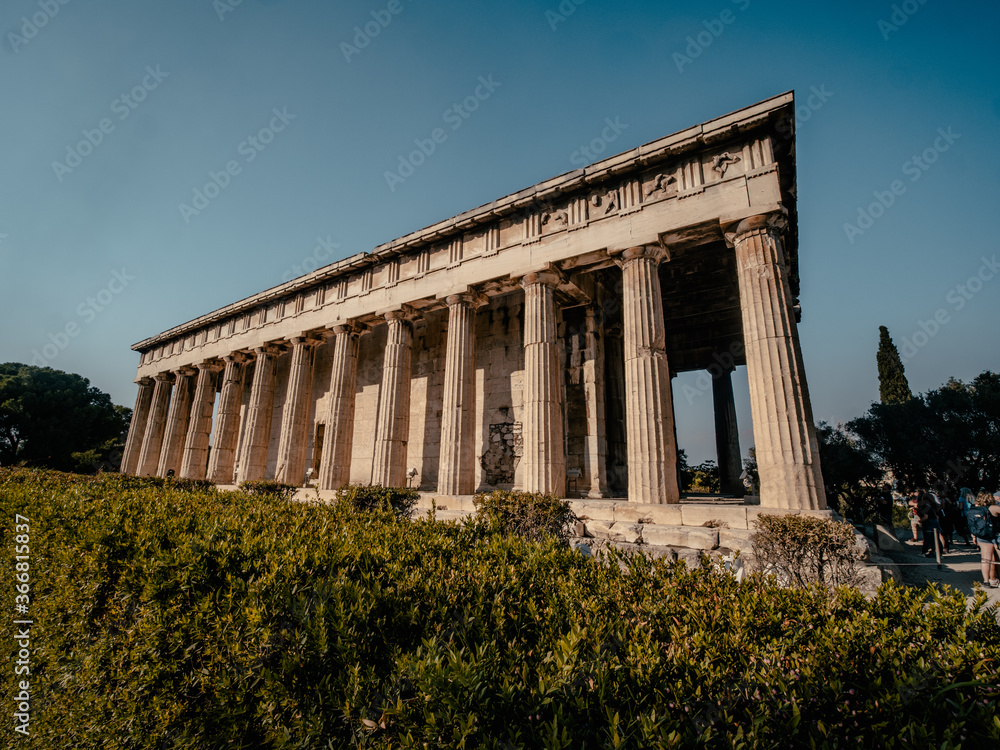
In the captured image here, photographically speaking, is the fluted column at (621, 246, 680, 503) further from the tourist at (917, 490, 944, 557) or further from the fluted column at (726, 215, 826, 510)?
the tourist at (917, 490, 944, 557)

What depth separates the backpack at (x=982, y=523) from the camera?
911 cm

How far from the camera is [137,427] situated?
24.3m

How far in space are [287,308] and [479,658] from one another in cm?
1900

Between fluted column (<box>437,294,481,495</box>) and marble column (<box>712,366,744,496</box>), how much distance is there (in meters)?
10.8

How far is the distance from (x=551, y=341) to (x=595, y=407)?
9.16ft

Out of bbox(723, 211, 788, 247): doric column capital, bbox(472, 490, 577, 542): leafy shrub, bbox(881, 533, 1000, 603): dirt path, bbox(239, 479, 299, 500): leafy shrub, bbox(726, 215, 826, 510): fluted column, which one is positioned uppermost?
bbox(723, 211, 788, 247): doric column capital

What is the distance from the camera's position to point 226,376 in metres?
20.0

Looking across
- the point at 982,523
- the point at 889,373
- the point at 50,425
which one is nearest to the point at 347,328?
the point at 982,523

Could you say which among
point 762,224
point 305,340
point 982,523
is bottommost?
point 982,523

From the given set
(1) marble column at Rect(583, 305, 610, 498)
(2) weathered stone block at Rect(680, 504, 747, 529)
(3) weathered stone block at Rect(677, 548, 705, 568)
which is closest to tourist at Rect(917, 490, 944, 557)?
(2) weathered stone block at Rect(680, 504, 747, 529)

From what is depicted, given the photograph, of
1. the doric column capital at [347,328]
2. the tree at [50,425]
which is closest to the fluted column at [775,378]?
the doric column capital at [347,328]

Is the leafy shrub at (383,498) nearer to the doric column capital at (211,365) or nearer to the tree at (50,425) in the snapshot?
the doric column capital at (211,365)

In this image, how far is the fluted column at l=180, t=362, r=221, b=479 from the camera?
20578mm

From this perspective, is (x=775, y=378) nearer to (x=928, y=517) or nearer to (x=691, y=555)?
(x=691, y=555)
